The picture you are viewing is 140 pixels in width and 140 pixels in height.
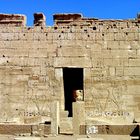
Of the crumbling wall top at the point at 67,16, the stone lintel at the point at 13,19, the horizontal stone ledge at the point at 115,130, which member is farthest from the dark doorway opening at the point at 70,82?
the horizontal stone ledge at the point at 115,130

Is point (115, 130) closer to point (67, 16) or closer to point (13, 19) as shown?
point (67, 16)

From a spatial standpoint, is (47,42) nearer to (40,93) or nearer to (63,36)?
(63,36)

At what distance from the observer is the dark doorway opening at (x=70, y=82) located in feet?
52.2

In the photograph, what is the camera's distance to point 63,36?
625 inches

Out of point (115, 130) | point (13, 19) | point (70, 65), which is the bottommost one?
point (115, 130)

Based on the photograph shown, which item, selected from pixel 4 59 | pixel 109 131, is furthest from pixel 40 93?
pixel 109 131

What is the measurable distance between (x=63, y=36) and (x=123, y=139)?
6659mm

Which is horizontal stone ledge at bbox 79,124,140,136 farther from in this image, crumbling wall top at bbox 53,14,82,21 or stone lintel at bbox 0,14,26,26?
stone lintel at bbox 0,14,26,26

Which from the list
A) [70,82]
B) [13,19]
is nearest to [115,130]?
[70,82]

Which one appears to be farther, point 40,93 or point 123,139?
point 40,93

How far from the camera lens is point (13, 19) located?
53.4ft

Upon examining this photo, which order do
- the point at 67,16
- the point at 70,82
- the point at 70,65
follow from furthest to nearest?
the point at 70,82, the point at 67,16, the point at 70,65

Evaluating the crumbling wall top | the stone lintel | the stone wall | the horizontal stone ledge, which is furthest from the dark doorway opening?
the horizontal stone ledge

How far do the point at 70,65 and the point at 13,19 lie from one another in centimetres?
336
